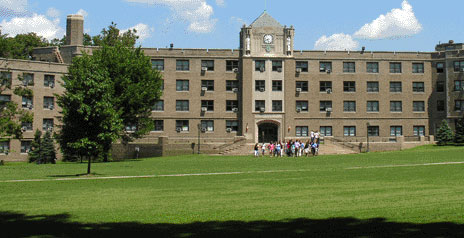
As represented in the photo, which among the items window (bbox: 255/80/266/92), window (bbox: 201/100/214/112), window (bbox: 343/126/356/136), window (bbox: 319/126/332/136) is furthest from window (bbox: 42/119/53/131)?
window (bbox: 343/126/356/136)

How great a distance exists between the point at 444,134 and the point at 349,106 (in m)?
13.5

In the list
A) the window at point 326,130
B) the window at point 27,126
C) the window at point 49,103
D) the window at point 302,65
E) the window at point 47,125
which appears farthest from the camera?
the window at point 326,130

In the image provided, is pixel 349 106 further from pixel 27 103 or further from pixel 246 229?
pixel 246 229

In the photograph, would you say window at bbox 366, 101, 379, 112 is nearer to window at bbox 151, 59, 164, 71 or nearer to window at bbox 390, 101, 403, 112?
window at bbox 390, 101, 403, 112

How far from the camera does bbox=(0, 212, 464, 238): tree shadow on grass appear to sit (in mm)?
11977

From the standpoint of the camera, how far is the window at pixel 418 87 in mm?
76188

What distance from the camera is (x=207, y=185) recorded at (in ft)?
74.7

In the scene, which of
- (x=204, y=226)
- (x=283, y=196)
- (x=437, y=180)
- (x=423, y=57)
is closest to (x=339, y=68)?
(x=423, y=57)

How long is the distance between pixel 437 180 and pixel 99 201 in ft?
44.6

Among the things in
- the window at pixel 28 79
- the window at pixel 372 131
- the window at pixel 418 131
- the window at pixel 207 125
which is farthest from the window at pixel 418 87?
the window at pixel 28 79

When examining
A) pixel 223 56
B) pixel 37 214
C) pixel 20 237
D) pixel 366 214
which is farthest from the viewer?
pixel 223 56

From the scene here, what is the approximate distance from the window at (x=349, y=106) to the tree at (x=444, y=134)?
39.3ft

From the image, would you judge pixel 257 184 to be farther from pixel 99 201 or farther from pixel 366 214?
pixel 366 214

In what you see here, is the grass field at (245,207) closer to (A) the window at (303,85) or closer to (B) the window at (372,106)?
(A) the window at (303,85)
